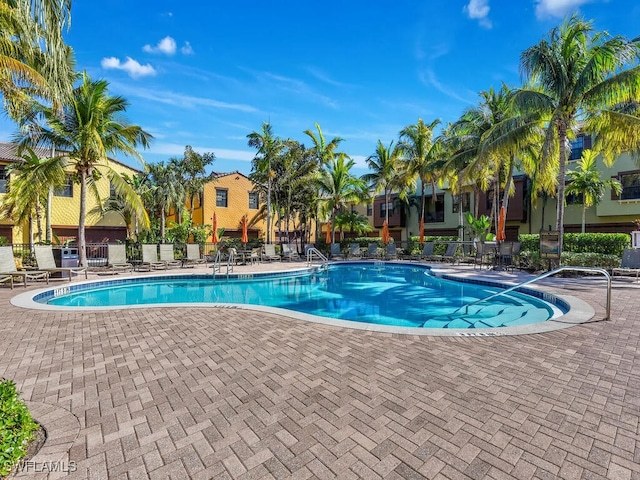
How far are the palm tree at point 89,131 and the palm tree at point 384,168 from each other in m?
16.1

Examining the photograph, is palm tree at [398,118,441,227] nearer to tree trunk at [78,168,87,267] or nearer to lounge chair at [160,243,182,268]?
lounge chair at [160,243,182,268]

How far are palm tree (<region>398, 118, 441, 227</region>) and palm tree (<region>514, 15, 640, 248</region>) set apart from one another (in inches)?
360

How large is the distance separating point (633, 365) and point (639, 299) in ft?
18.3

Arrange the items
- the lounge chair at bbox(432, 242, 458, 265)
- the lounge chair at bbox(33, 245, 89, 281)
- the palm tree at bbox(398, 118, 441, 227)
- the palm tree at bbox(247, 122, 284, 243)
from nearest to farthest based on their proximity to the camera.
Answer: the lounge chair at bbox(33, 245, 89, 281) → the lounge chair at bbox(432, 242, 458, 265) → the palm tree at bbox(247, 122, 284, 243) → the palm tree at bbox(398, 118, 441, 227)

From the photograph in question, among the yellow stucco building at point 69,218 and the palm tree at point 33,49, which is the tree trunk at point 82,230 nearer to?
the palm tree at point 33,49

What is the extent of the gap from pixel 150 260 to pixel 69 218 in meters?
13.3

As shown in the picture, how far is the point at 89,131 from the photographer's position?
42.2ft

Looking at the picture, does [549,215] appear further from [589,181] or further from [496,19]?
[496,19]

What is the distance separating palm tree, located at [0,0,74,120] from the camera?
3906 mm

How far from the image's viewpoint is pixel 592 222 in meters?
22.4

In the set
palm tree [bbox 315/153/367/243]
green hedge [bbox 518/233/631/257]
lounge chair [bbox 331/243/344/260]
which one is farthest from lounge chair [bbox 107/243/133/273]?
green hedge [bbox 518/233/631/257]

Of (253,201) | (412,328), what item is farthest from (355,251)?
(412,328)

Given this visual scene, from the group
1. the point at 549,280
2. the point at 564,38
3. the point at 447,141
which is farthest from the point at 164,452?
the point at 447,141

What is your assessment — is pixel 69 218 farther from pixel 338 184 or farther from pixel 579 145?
pixel 579 145
